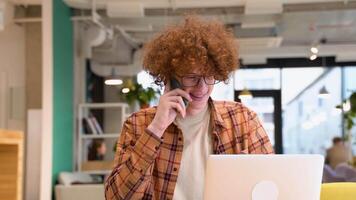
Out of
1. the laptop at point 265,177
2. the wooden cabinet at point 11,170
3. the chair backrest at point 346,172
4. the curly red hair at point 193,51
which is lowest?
the chair backrest at point 346,172

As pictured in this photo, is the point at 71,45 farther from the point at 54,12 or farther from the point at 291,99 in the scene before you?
the point at 291,99

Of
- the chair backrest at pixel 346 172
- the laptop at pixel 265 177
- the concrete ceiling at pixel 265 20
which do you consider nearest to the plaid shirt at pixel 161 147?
the laptop at pixel 265 177

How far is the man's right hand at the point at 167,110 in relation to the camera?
1609mm

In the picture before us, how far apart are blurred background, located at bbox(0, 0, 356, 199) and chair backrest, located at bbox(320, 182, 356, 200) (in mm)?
2570

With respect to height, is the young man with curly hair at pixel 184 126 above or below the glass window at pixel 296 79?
below

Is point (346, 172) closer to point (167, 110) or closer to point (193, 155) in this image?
point (193, 155)

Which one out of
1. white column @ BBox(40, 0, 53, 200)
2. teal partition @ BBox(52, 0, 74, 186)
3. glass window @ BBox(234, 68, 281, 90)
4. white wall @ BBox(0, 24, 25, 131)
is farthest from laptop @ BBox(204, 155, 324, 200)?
glass window @ BBox(234, 68, 281, 90)

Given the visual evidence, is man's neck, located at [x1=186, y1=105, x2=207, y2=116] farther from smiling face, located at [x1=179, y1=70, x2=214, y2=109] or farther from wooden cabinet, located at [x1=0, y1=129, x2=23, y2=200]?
wooden cabinet, located at [x1=0, y1=129, x2=23, y2=200]

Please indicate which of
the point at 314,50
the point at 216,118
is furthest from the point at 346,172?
the point at 216,118

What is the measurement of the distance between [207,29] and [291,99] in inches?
420

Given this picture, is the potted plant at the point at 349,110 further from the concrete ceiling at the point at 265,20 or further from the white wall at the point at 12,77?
the white wall at the point at 12,77

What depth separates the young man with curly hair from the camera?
1609 mm

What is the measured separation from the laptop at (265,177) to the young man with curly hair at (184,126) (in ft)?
0.88

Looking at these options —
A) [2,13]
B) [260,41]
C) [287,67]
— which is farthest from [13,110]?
[287,67]
